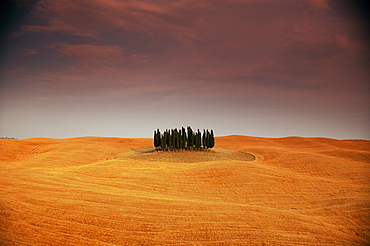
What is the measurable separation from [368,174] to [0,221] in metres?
21.6

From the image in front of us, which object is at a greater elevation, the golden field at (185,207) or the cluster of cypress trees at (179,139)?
the cluster of cypress trees at (179,139)

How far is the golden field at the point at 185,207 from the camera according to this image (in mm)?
6730

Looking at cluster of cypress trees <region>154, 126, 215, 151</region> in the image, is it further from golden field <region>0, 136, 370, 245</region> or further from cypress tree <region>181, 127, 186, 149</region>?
golden field <region>0, 136, 370, 245</region>

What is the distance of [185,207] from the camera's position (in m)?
9.15

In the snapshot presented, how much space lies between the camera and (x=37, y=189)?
10.7 m

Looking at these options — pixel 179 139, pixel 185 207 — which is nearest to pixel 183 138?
pixel 179 139

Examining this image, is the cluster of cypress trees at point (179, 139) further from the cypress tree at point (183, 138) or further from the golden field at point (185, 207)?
the golden field at point (185, 207)

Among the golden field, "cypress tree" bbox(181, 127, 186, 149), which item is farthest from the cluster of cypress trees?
the golden field

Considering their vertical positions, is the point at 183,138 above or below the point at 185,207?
Result: above

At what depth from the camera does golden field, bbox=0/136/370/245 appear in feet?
22.1

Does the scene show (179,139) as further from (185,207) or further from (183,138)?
(185,207)

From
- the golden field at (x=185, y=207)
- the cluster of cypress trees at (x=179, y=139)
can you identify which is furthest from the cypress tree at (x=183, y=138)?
the golden field at (x=185, y=207)

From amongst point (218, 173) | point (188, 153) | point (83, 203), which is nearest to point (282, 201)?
point (218, 173)

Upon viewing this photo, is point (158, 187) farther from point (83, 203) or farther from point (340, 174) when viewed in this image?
point (340, 174)
